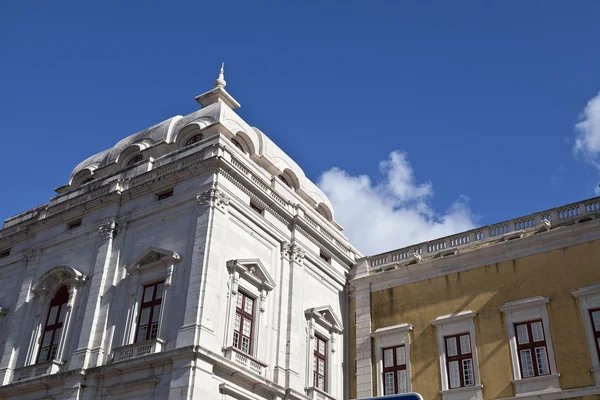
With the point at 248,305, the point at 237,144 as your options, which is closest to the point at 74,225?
the point at 237,144

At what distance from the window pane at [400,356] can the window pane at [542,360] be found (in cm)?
545

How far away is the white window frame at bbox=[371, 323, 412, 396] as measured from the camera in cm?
2780

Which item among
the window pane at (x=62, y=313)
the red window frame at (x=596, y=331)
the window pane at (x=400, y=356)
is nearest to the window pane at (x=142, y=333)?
the window pane at (x=62, y=313)

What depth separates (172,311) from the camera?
24.1 m

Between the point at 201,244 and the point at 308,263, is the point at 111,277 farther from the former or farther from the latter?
the point at 308,263

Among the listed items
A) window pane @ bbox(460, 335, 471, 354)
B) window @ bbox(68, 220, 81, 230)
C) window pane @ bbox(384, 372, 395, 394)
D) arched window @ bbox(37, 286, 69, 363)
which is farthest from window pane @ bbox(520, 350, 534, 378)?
window @ bbox(68, 220, 81, 230)

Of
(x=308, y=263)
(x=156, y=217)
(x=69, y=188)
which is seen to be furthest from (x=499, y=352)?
(x=69, y=188)

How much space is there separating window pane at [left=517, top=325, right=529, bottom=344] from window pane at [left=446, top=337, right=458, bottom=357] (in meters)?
2.53

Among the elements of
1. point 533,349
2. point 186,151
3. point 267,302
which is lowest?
point 533,349

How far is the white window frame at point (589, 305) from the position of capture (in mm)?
23875

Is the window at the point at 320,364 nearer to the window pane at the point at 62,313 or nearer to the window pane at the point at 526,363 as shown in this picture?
the window pane at the point at 526,363

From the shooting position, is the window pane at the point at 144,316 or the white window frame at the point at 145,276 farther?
the window pane at the point at 144,316

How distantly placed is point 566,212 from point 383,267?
828cm

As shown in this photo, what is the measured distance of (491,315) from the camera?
86.7ft
